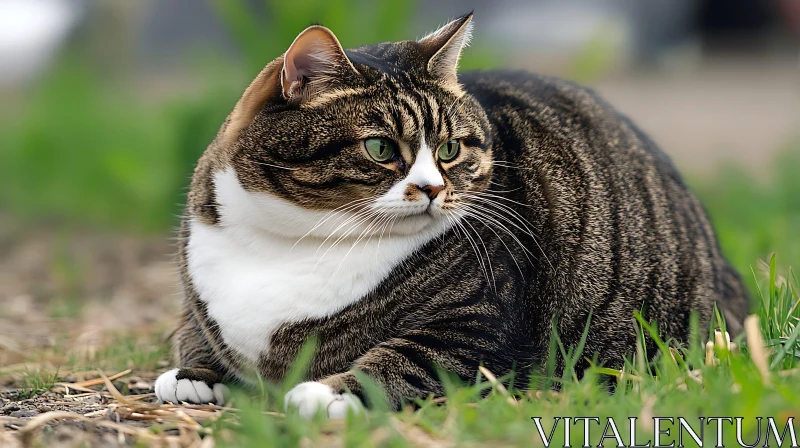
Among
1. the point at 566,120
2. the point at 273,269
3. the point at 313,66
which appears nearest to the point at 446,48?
the point at 313,66

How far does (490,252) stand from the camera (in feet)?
8.13

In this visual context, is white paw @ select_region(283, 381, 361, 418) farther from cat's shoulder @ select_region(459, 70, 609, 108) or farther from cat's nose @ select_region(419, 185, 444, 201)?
cat's shoulder @ select_region(459, 70, 609, 108)

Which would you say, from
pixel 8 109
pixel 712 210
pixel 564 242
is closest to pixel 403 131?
pixel 564 242

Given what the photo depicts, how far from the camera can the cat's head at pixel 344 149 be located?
233 centimetres

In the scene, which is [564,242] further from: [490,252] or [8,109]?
[8,109]

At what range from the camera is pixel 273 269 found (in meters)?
2.44

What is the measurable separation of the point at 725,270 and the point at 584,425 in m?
1.37

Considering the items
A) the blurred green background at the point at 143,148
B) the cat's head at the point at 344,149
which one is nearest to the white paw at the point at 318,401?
the cat's head at the point at 344,149

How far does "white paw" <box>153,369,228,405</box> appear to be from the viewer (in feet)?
8.14

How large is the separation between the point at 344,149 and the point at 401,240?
32 centimetres

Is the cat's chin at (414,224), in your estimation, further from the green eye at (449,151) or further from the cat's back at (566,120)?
the cat's back at (566,120)

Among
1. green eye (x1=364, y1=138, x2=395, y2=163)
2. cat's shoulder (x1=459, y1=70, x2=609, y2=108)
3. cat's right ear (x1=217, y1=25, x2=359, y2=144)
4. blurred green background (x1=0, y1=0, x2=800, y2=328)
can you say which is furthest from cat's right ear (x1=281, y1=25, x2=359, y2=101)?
blurred green background (x1=0, y1=0, x2=800, y2=328)

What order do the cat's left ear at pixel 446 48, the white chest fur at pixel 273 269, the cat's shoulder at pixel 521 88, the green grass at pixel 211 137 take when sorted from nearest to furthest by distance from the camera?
1. the green grass at pixel 211 137
2. the white chest fur at pixel 273 269
3. the cat's left ear at pixel 446 48
4. the cat's shoulder at pixel 521 88

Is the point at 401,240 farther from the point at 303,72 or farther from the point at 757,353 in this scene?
the point at 757,353
